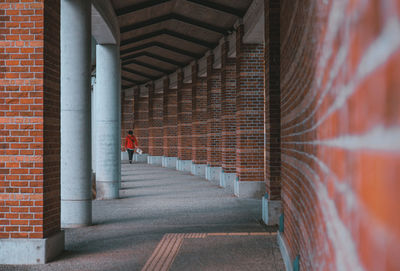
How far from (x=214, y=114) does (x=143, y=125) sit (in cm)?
1588

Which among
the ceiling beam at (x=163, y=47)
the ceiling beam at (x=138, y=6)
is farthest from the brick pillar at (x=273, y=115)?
the ceiling beam at (x=163, y=47)

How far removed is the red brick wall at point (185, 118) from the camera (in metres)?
23.3

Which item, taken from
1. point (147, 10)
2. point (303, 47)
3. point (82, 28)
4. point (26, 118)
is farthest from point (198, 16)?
point (303, 47)

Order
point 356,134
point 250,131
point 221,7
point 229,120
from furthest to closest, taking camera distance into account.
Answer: point 229,120, point 221,7, point 250,131, point 356,134

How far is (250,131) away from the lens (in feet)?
42.5

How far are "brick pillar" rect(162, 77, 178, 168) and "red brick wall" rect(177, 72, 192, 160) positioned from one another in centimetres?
234

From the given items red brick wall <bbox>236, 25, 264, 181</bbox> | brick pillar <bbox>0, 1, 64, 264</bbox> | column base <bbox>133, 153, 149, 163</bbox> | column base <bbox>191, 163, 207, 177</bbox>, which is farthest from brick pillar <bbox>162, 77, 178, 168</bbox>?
brick pillar <bbox>0, 1, 64, 264</bbox>

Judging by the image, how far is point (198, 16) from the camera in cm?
1485

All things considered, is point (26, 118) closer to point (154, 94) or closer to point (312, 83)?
point (312, 83)

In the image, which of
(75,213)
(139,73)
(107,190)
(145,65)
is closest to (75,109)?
(75,213)

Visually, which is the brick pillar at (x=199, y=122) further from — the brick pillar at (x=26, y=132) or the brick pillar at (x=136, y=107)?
the brick pillar at (x=26, y=132)

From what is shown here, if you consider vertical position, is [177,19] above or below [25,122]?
above

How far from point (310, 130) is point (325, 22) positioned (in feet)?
3.30

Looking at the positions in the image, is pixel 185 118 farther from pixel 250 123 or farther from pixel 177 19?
pixel 250 123
